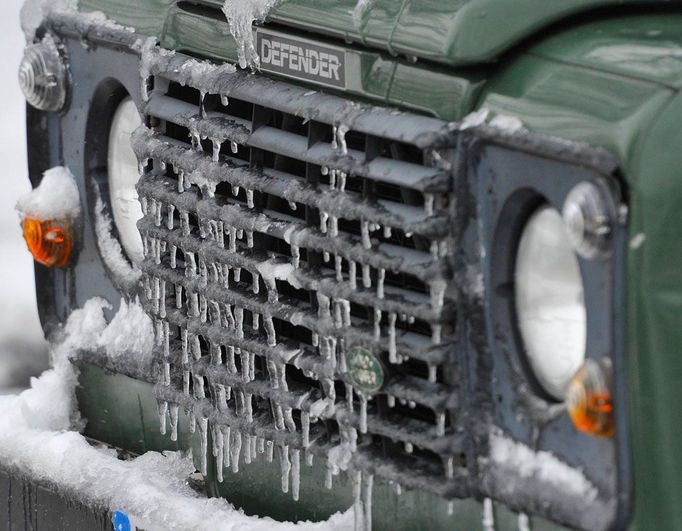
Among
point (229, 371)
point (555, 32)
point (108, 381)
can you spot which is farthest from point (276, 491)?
point (555, 32)

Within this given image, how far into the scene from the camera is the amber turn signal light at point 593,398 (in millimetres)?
2477

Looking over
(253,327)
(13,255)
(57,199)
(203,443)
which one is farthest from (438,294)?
(13,255)

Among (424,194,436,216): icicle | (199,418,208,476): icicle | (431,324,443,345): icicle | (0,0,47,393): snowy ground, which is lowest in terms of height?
(0,0,47,393): snowy ground

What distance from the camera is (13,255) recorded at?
281 inches

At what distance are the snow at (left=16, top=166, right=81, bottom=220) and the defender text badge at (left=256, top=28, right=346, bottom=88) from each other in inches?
32.1

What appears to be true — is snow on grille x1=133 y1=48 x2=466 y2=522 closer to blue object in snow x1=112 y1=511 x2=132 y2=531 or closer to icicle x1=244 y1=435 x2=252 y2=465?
icicle x1=244 y1=435 x2=252 y2=465

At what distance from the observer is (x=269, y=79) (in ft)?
10.5

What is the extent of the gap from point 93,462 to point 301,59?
1.02 metres

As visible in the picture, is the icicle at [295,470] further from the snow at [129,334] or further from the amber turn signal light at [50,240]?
the amber turn signal light at [50,240]

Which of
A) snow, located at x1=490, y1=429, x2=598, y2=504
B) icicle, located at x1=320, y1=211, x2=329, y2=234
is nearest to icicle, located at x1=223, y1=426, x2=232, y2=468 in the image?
icicle, located at x1=320, y1=211, x2=329, y2=234

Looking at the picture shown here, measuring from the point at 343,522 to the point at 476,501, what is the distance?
381mm

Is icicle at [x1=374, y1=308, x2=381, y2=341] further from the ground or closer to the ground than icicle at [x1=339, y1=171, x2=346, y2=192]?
closer to the ground

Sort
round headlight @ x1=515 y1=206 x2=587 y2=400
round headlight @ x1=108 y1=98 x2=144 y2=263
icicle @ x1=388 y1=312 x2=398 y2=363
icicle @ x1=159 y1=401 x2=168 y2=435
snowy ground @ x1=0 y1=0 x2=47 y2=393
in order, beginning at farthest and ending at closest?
snowy ground @ x1=0 y1=0 x2=47 y2=393
round headlight @ x1=108 y1=98 x2=144 y2=263
icicle @ x1=159 y1=401 x2=168 y2=435
icicle @ x1=388 y1=312 x2=398 y2=363
round headlight @ x1=515 y1=206 x2=587 y2=400

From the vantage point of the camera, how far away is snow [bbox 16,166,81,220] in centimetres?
A: 386
